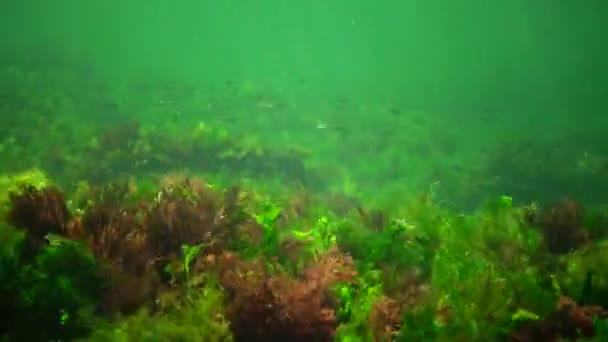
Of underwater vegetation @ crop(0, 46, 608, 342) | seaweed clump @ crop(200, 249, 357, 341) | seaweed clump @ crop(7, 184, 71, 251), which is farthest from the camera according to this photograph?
seaweed clump @ crop(7, 184, 71, 251)

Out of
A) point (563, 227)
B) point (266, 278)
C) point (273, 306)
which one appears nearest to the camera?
point (273, 306)

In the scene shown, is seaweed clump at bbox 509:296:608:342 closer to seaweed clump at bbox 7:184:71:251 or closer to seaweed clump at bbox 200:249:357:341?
seaweed clump at bbox 200:249:357:341

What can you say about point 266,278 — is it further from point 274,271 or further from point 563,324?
point 563,324

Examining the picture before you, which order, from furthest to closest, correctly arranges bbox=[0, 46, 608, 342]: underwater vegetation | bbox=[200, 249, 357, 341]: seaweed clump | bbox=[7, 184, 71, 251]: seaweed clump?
bbox=[7, 184, 71, 251]: seaweed clump → bbox=[200, 249, 357, 341]: seaweed clump → bbox=[0, 46, 608, 342]: underwater vegetation

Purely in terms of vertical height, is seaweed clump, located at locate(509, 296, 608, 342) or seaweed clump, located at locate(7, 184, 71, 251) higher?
seaweed clump, located at locate(7, 184, 71, 251)

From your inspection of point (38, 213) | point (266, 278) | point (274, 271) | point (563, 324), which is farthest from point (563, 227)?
point (38, 213)

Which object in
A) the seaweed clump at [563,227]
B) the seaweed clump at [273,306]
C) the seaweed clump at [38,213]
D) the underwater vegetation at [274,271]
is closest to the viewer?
the underwater vegetation at [274,271]

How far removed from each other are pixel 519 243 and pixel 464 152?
65.9ft

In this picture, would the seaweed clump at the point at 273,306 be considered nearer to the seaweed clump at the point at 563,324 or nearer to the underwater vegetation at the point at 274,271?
the underwater vegetation at the point at 274,271

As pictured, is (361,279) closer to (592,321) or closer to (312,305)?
(312,305)

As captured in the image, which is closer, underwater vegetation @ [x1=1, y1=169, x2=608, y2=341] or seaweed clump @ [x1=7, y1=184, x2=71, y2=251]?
underwater vegetation @ [x1=1, y1=169, x2=608, y2=341]

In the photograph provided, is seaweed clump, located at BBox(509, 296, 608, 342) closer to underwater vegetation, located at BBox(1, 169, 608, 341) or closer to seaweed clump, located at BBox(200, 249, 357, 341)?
underwater vegetation, located at BBox(1, 169, 608, 341)

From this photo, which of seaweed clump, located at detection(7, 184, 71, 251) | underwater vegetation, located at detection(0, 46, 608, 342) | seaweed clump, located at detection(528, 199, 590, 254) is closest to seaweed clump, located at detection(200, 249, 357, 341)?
underwater vegetation, located at detection(0, 46, 608, 342)

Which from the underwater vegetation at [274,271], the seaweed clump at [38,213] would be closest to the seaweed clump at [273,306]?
the underwater vegetation at [274,271]
